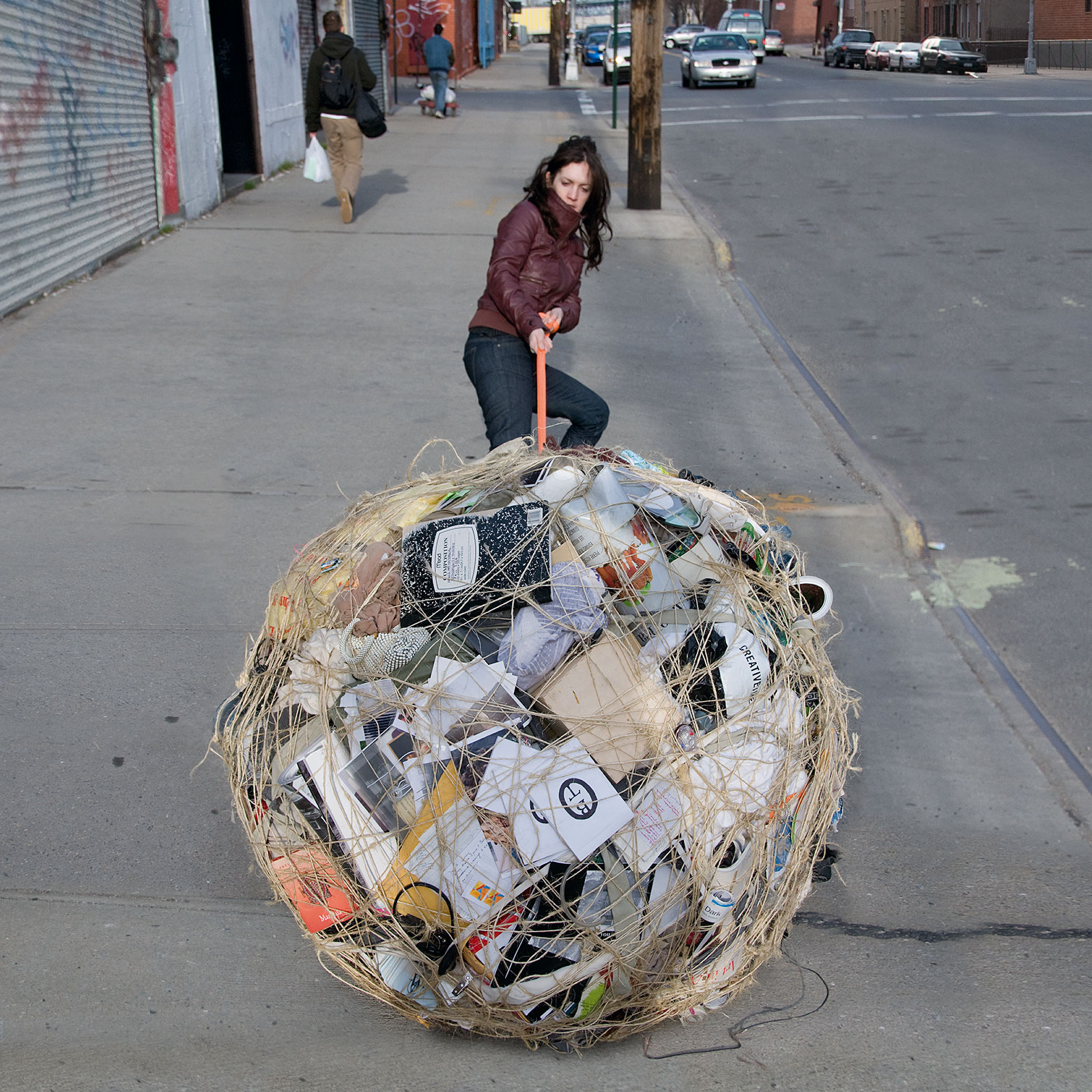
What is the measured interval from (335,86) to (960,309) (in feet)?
21.2

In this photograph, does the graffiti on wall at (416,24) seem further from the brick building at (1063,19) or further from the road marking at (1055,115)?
the brick building at (1063,19)

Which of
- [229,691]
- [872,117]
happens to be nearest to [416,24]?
[872,117]

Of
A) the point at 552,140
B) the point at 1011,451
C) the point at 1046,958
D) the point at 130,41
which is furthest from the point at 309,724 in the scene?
the point at 552,140

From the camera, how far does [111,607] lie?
4.73 m

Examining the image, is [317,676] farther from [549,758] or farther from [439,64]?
[439,64]

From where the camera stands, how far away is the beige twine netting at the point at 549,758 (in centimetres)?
246

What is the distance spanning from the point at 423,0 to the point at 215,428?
3913 cm

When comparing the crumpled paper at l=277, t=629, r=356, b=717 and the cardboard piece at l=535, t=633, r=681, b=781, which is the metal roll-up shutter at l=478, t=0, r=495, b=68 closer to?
the crumpled paper at l=277, t=629, r=356, b=717

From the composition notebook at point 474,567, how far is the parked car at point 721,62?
107ft

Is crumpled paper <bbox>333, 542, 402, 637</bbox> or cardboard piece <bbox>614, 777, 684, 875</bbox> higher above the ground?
crumpled paper <bbox>333, 542, 402, 637</bbox>

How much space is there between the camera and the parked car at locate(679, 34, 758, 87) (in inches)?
1276

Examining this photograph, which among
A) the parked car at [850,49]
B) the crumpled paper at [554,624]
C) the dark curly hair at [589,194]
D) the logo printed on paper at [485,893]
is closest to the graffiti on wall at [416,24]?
the parked car at [850,49]

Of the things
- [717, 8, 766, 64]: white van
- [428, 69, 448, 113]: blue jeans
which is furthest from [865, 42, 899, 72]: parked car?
[428, 69, 448, 113]: blue jeans

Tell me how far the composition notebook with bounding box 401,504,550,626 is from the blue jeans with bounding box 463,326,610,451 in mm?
1972
